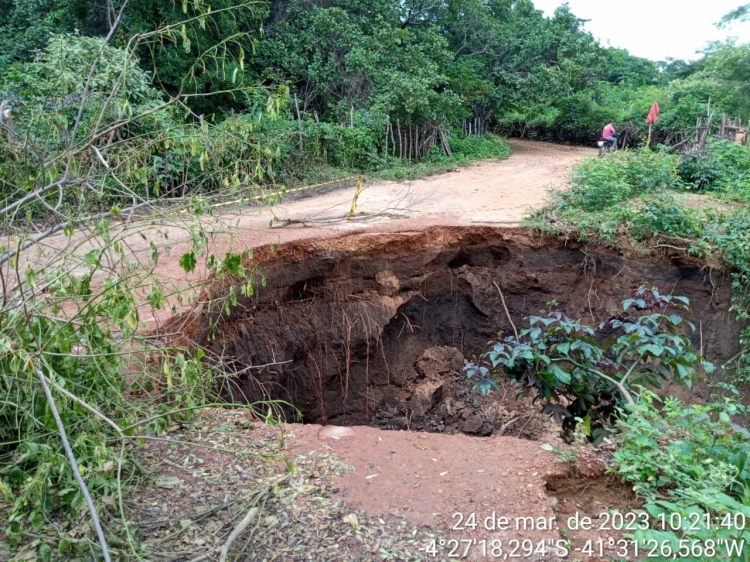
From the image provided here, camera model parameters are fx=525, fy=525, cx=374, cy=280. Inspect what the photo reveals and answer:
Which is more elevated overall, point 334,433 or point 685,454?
point 685,454

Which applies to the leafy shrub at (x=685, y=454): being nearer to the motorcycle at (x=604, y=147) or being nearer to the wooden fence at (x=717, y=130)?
the wooden fence at (x=717, y=130)

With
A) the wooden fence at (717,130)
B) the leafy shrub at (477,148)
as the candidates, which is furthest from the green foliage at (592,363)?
the leafy shrub at (477,148)

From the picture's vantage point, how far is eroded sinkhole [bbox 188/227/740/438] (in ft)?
20.8

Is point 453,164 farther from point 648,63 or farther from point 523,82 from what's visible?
point 648,63

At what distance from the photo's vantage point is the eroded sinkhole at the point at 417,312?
635cm

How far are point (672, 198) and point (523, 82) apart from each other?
9731mm

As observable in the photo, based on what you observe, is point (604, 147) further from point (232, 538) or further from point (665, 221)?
point (232, 538)

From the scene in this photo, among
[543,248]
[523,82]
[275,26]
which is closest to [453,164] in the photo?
[523,82]

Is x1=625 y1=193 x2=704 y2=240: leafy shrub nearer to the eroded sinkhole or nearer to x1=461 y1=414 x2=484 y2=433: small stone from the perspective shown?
the eroded sinkhole

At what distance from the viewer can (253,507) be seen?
2.69 m

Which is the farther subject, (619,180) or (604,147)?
(604,147)

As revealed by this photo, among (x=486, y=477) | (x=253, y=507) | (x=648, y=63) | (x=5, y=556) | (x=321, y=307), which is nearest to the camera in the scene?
(x=5, y=556)

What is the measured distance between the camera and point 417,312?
300 inches

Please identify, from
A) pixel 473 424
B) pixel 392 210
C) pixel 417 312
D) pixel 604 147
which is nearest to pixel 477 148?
pixel 604 147
